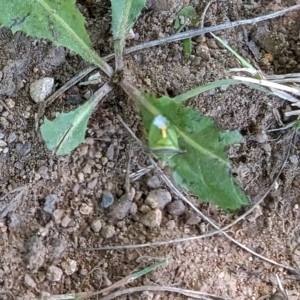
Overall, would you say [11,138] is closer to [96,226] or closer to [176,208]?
[96,226]

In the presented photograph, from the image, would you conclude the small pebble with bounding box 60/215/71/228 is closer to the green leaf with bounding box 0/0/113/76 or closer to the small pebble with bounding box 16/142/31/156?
the small pebble with bounding box 16/142/31/156

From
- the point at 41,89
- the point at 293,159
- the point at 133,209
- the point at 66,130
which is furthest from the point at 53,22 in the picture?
the point at 293,159

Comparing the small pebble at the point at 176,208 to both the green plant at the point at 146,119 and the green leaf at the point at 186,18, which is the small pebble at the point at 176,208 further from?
the green leaf at the point at 186,18

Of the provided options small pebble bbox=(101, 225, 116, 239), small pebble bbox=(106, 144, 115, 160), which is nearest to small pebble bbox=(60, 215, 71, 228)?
small pebble bbox=(101, 225, 116, 239)

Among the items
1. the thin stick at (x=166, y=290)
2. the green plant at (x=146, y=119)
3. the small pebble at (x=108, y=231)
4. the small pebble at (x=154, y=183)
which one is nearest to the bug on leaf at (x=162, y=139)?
the green plant at (x=146, y=119)

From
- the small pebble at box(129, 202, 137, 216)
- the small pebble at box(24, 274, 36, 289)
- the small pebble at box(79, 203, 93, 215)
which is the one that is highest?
the small pebble at box(79, 203, 93, 215)

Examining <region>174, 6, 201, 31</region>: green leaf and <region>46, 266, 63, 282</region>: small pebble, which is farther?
<region>174, 6, 201, 31</region>: green leaf
